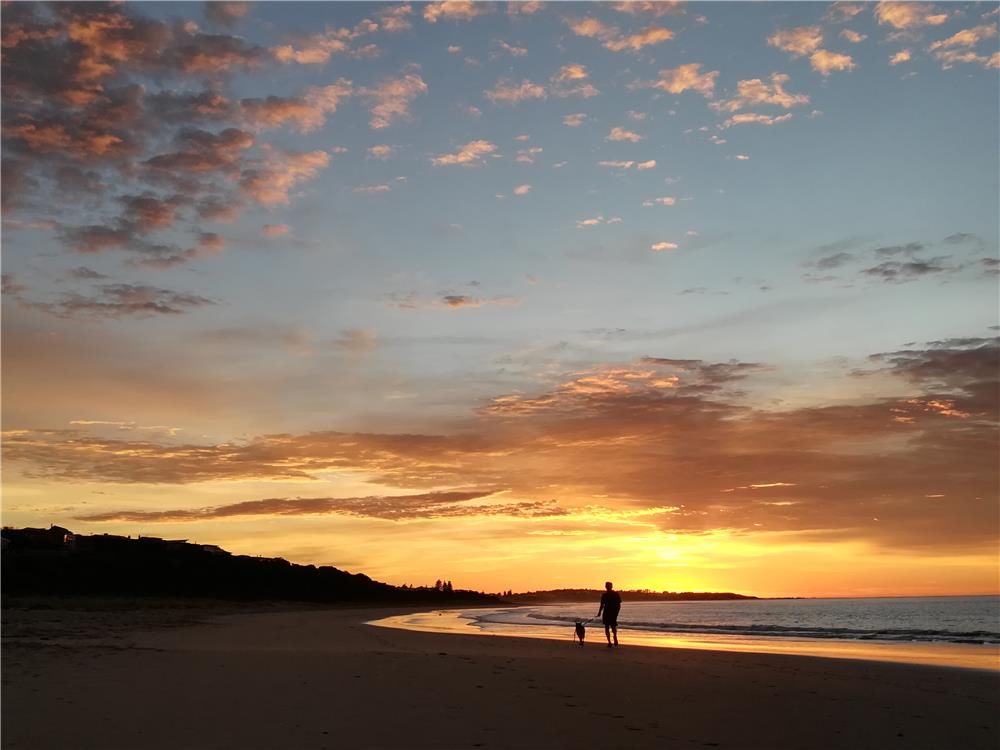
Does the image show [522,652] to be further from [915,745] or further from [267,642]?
[915,745]

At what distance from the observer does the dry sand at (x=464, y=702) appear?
389 inches

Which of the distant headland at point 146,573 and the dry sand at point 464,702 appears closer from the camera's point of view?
the dry sand at point 464,702

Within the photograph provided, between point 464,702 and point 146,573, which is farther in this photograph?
point 146,573

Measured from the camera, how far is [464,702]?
12.4m

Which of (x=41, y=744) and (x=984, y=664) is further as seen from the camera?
(x=984, y=664)

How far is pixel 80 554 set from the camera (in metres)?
87.6

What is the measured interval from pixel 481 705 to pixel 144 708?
16.2 ft

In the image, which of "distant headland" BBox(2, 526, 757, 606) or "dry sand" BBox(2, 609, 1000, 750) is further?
"distant headland" BBox(2, 526, 757, 606)

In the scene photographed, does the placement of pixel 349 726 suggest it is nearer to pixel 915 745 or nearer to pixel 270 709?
pixel 270 709

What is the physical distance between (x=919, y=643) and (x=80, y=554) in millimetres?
84727

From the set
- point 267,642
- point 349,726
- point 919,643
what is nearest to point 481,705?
point 349,726

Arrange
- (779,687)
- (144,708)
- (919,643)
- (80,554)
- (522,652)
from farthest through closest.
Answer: (80,554) → (919,643) → (522,652) → (779,687) → (144,708)

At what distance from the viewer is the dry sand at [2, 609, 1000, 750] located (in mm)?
9883

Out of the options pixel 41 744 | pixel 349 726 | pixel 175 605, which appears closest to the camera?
pixel 41 744
